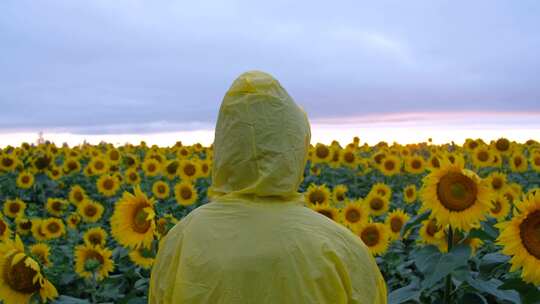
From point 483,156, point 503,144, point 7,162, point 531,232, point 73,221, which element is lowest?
point 73,221

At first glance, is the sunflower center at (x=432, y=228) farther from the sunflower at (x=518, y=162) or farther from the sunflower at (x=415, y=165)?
the sunflower at (x=518, y=162)

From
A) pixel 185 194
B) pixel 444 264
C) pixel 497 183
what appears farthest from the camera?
pixel 185 194

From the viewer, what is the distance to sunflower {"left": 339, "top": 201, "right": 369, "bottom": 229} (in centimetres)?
559

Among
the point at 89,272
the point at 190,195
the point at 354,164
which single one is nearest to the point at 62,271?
the point at 89,272

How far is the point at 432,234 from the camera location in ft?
13.8

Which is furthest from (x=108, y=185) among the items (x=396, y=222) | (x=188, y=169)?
(x=396, y=222)

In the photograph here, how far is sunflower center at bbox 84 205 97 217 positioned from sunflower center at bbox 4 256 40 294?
13.5 ft

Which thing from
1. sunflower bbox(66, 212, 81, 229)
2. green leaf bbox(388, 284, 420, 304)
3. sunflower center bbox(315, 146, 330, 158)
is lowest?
sunflower bbox(66, 212, 81, 229)

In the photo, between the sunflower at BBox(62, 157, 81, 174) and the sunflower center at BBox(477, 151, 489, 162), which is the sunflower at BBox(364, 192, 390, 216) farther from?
the sunflower at BBox(62, 157, 81, 174)

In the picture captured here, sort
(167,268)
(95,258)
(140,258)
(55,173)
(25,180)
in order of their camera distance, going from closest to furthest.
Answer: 1. (167,268)
2. (140,258)
3. (95,258)
4. (25,180)
5. (55,173)

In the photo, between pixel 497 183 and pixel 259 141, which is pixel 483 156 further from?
pixel 259 141

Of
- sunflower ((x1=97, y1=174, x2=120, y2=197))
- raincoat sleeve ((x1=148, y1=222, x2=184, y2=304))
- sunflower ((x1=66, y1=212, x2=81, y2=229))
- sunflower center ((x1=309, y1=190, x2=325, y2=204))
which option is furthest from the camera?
sunflower ((x1=97, y1=174, x2=120, y2=197))

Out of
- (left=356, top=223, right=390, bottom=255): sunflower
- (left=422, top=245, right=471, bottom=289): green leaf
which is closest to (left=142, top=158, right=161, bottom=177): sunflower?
(left=356, top=223, right=390, bottom=255): sunflower

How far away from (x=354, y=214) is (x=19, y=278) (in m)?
3.10
